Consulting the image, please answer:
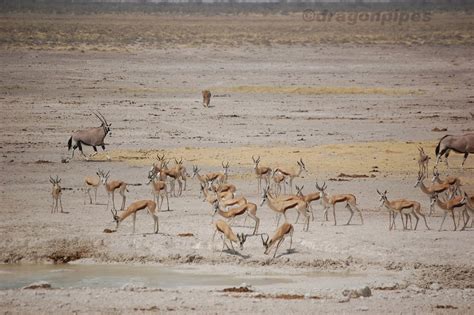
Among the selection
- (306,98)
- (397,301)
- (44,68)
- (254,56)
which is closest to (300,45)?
(254,56)

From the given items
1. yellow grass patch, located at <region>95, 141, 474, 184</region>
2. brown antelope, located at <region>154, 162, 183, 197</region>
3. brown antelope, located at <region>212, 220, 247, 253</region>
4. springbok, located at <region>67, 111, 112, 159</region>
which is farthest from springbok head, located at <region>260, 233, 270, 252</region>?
springbok, located at <region>67, 111, 112, 159</region>

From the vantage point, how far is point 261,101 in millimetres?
38719

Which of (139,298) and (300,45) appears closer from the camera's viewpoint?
(139,298)

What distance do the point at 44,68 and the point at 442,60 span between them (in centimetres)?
2270

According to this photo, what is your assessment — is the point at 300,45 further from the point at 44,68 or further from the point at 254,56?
the point at 44,68

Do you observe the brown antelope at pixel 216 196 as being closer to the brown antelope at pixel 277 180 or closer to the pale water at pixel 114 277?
the brown antelope at pixel 277 180

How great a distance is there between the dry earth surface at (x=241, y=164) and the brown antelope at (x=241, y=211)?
39 centimetres

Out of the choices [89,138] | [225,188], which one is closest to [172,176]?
[225,188]

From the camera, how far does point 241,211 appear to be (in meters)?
17.5

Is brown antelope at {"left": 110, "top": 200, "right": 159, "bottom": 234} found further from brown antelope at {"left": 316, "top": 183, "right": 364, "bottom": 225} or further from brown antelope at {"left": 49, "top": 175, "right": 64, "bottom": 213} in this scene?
brown antelope at {"left": 316, "top": 183, "right": 364, "bottom": 225}

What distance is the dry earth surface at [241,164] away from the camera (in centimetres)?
1443

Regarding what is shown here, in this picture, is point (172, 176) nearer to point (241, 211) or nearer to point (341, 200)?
point (241, 211)

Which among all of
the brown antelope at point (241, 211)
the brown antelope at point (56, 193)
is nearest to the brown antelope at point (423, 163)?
the brown antelope at point (241, 211)

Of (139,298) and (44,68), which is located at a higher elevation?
(44,68)
